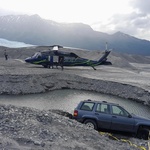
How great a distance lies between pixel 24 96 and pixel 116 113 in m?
14.3

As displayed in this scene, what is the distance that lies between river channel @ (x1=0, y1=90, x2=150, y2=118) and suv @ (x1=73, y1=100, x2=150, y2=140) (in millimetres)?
7071

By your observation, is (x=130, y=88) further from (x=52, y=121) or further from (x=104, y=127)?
(x=52, y=121)

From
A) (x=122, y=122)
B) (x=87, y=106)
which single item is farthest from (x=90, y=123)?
(x=122, y=122)

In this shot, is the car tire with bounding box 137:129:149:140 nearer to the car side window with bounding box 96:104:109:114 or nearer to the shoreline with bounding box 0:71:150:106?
the car side window with bounding box 96:104:109:114

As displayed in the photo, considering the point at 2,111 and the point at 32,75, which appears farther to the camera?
the point at 32,75

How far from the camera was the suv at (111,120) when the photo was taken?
1437 centimetres

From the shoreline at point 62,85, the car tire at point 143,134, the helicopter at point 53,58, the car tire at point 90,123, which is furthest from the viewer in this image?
the helicopter at point 53,58

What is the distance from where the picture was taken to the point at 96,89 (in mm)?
32438

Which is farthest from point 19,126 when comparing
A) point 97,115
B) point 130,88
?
point 130,88

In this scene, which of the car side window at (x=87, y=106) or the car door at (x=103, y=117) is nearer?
the car door at (x=103, y=117)

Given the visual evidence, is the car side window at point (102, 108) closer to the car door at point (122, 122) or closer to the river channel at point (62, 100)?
the car door at point (122, 122)

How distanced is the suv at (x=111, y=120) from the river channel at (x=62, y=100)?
7071 millimetres

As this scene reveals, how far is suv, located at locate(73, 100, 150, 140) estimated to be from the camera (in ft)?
47.1

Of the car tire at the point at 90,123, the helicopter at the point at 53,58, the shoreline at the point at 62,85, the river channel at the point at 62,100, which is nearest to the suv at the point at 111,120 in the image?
the car tire at the point at 90,123
